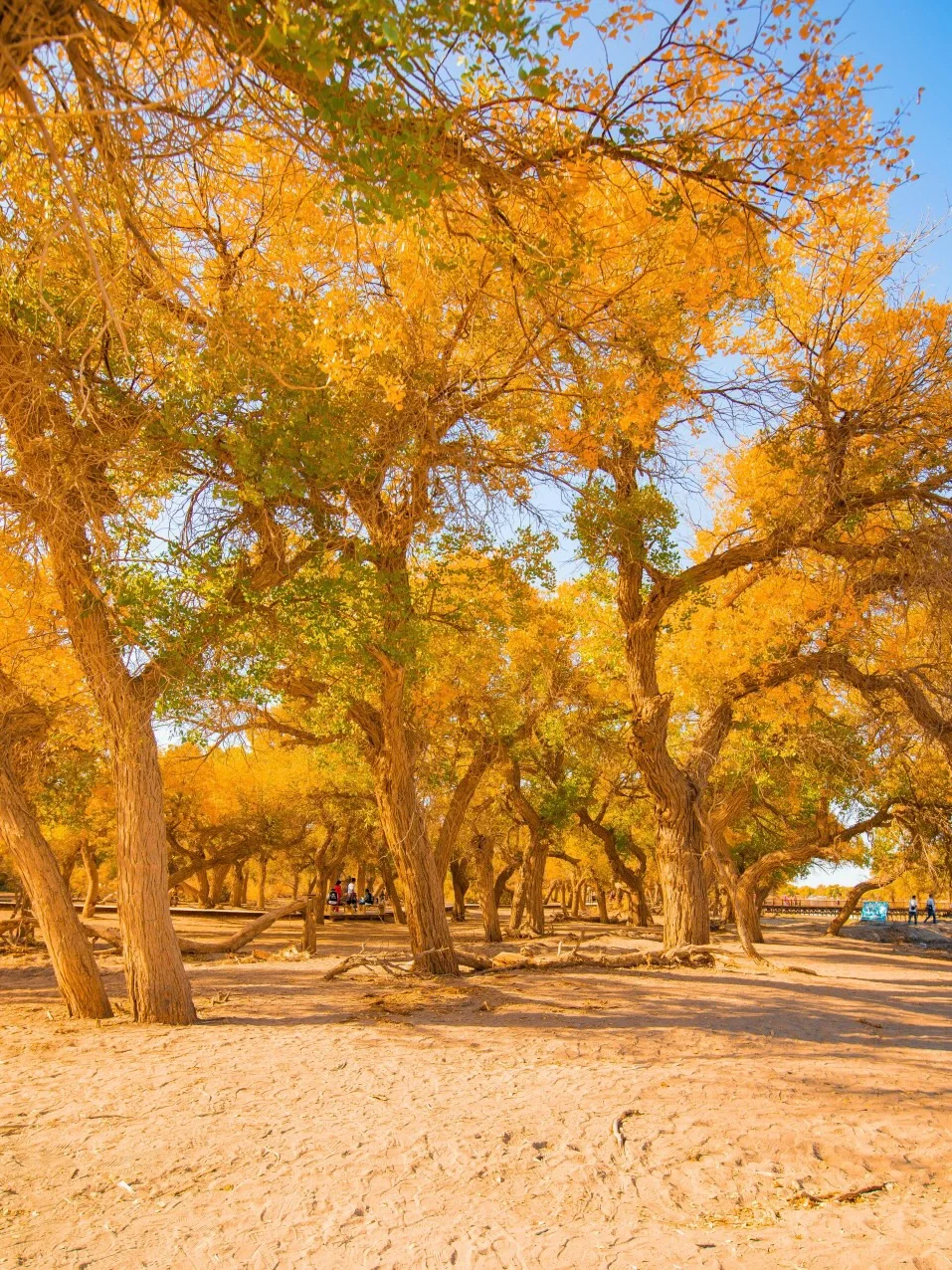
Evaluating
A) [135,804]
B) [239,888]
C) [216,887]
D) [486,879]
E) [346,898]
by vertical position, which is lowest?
[346,898]

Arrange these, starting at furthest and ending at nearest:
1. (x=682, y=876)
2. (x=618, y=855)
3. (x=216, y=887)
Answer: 1. (x=216, y=887)
2. (x=618, y=855)
3. (x=682, y=876)

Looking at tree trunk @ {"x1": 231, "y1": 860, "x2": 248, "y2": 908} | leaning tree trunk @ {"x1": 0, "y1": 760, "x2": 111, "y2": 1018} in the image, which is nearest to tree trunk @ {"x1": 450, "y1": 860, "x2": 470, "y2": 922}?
tree trunk @ {"x1": 231, "y1": 860, "x2": 248, "y2": 908}

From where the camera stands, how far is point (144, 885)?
7.77 meters

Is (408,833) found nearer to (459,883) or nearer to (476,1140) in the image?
(476,1140)

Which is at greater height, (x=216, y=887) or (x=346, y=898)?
(x=216, y=887)

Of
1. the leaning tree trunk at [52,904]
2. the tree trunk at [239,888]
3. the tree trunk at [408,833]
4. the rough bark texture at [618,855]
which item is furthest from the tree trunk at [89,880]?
the leaning tree trunk at [52,904]

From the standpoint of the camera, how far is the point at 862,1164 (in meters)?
4.42

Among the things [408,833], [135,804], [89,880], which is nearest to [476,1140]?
[135,804]

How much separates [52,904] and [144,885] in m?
0.99

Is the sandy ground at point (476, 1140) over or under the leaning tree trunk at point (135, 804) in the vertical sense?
under

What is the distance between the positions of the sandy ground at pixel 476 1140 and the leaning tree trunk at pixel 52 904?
0.95 feet

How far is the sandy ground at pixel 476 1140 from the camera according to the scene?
350cm

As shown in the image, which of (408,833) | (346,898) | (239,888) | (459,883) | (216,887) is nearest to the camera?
(408,833)

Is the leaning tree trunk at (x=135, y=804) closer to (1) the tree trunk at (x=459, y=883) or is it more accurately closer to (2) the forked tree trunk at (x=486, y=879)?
A: (2) the forked tree trunk at (x=486, y=879)
